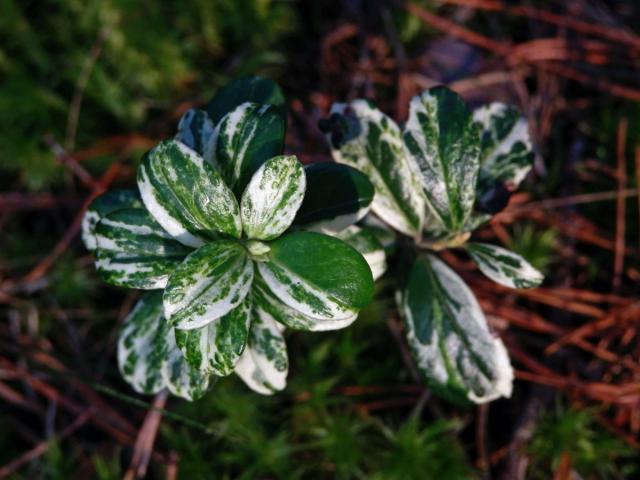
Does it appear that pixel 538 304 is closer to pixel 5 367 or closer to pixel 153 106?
pixel 153 106

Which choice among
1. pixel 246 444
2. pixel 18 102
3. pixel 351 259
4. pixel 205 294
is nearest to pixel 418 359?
pixel 351 259

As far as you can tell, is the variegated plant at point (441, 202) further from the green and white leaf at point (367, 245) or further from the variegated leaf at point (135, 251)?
the variegated leaf at point (135, 251)

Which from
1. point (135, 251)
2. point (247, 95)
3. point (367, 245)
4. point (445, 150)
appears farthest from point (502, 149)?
point (135, 251)

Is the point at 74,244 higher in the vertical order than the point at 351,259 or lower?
lower

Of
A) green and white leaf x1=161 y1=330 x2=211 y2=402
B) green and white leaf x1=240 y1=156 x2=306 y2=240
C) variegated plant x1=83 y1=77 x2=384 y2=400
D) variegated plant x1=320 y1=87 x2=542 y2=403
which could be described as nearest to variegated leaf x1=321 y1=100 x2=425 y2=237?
variegated plant x1=320 y1=87 x2=542 y2=403

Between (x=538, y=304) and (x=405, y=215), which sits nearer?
(x=405, y=215)

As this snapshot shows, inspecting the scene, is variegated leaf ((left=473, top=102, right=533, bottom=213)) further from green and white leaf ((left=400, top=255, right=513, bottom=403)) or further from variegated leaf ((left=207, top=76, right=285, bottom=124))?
variegated leaf ((left=207, top=76, right=285, bottom=124))

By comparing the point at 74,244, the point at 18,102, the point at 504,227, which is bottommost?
the point at 504,227
